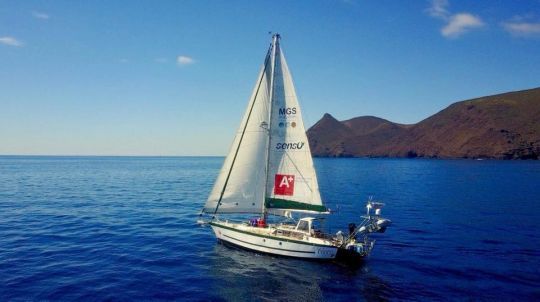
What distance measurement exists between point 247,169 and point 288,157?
12.7 feet

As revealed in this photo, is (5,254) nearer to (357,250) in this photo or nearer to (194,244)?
(194,244)

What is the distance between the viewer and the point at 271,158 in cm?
3244

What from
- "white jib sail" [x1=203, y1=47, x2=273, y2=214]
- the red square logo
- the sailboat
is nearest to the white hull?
the sailboat

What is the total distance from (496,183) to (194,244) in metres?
89.1

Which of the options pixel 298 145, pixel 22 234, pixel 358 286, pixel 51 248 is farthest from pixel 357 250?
pixel 22 234

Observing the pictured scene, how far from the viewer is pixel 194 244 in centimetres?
3669

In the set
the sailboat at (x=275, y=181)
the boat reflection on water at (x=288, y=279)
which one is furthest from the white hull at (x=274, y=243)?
the boat reflection on water at (x=288, y=279)

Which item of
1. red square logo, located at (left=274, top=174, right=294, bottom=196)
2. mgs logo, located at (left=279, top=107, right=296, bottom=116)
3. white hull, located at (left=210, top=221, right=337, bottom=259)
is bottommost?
white hull, located at (left=210, top=221, right=337, bottom=259)

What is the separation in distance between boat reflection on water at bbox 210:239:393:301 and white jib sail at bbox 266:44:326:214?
4.90m

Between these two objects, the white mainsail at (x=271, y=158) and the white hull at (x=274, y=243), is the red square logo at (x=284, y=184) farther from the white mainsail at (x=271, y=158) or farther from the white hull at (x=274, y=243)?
the white hull at (x=274, y=243)

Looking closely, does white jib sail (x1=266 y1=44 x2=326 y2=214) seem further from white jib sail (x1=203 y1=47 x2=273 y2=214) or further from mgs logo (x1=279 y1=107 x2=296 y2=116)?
white jib sail (x1=203 y1=47 x2=273 y2=214)

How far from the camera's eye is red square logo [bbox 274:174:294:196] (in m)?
32.4

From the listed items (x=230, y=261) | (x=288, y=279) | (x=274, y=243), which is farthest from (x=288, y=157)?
(x=288, y=279)

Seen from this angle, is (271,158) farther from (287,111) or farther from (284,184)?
(287,111)
